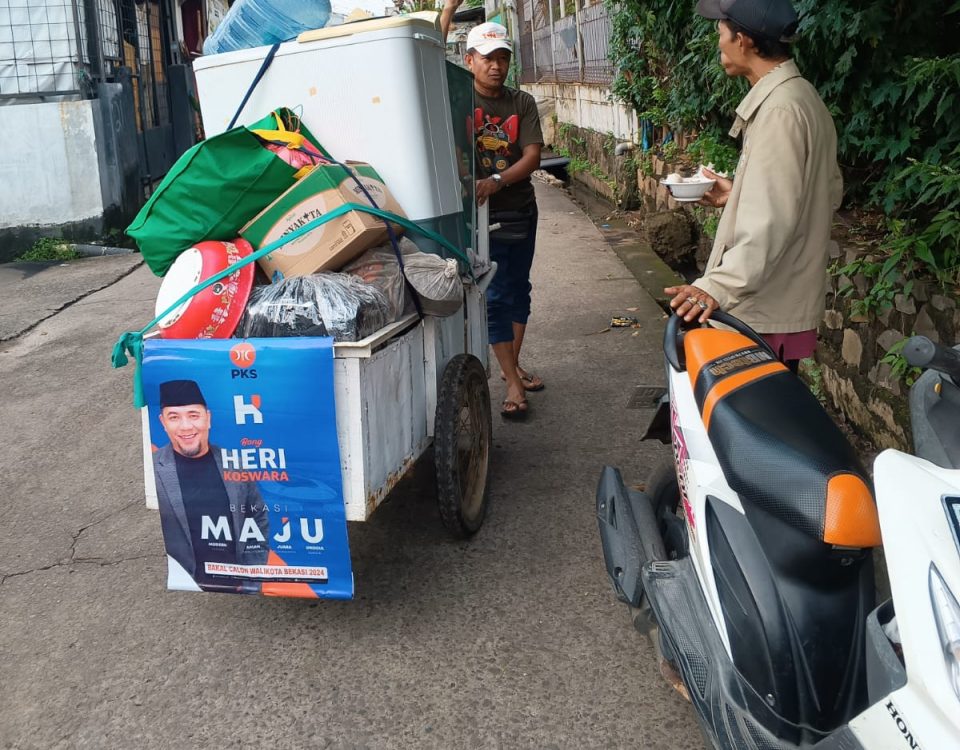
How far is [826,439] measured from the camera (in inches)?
83.0

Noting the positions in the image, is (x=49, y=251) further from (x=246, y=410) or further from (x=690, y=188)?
(x=690, y=188)

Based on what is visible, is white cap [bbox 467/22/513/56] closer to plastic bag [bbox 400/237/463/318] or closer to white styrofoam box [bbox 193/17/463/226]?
white styrofoam box [bbox 193/17/463/226]

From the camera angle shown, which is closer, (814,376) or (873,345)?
(873,345)

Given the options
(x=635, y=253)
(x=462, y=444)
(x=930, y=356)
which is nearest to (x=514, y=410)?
(x=462, y=444)

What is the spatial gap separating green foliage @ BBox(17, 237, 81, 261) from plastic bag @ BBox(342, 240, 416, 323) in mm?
7699

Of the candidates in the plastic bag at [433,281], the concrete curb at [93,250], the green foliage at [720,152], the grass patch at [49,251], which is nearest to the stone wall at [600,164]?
the green foliage at [720,152]

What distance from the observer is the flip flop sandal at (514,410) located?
16.2 feet

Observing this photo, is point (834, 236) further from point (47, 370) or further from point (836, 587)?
point (47, 370)

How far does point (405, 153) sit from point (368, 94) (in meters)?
0.24

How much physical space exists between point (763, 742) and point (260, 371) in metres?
1.64

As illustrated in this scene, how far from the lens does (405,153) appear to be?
340 centimetres

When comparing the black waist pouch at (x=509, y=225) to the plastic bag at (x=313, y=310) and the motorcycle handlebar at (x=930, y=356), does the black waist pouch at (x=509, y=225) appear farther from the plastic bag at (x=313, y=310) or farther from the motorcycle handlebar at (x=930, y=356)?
the motorcycle handlebar at (x=930, y=356)

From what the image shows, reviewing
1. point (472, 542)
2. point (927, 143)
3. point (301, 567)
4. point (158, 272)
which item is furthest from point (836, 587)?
point (927, 143)

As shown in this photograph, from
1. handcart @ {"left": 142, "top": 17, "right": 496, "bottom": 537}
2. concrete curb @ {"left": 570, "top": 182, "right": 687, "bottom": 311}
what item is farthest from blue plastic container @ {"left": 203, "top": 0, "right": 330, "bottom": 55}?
concrete curb @ {"left": 570, "top": 182, "right": 687, "bottom": 311}
